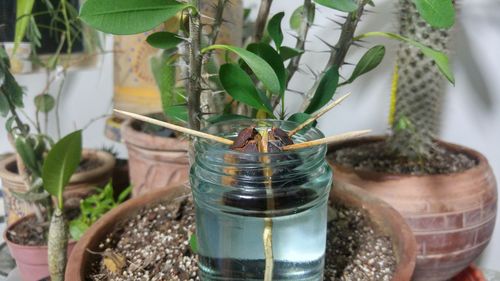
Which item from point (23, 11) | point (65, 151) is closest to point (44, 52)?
point (23, 11)

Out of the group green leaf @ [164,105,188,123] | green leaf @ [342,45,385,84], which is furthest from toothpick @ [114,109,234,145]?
green leaf @ [342,45,385,84]

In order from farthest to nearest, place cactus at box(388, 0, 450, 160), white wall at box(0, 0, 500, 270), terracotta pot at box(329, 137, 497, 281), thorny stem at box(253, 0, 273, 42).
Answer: white wall at box(0, 0, 500, 270) < cactus at box(388, 0, 450, 160) < terracotta pot at box(329, 137, 497, 281) < thorny stem at box(253, 0, 273, 42)

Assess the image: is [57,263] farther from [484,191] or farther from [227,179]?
[484,191]

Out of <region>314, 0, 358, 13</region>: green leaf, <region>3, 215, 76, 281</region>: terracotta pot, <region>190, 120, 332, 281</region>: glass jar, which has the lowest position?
<region>3, 215, 76, 281</region>: terracotta pot

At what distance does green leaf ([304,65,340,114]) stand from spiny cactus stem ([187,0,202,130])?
128 mm

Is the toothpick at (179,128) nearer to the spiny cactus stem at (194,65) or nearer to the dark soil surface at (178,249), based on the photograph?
the spiny cactus stem at (194,65)

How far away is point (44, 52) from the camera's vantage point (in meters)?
1.11

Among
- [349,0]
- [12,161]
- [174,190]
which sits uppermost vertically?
[349,0]

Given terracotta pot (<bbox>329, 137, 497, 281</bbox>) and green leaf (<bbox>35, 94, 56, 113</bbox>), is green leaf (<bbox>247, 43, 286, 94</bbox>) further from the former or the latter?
green leaf (<bbox>35, 94, 56, 113</bbox>)

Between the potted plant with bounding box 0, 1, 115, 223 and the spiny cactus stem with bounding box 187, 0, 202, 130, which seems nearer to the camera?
the spiny cactus stem with bounding box 187, 0, 202, 130

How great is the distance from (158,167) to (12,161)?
34cm

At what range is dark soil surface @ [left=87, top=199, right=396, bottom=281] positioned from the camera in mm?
526

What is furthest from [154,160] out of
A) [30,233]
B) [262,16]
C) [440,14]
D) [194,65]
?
[440,14]

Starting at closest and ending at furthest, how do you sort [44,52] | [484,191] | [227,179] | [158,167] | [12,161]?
[227,179], [484,191], [158,167], [12,161], [44,52]
